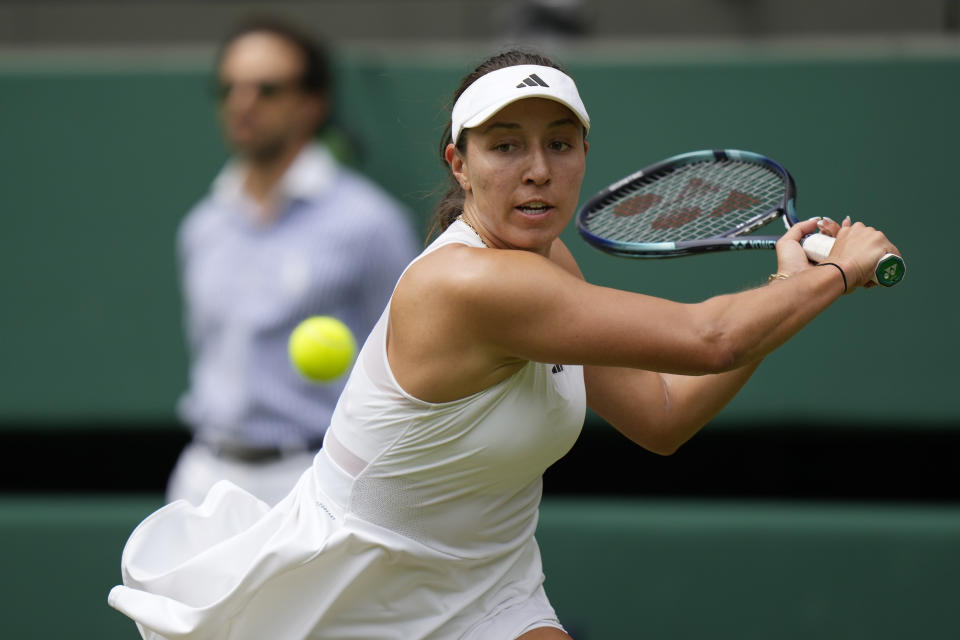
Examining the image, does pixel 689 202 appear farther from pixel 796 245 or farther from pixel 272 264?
pixel 272 264

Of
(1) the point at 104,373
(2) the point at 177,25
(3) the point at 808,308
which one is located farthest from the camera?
(2) the point at 177,25

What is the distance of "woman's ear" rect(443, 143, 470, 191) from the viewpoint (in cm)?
232

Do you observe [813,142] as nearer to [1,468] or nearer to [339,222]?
[339,222]

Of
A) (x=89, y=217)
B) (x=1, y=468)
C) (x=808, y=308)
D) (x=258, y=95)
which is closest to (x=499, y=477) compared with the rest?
(x=808, y=308)

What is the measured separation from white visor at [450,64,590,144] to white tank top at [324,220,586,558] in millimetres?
231

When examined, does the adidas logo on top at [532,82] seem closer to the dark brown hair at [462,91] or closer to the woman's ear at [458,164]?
the dark brown hair at [462,91]

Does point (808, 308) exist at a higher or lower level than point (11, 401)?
higher

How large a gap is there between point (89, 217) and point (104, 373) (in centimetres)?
63

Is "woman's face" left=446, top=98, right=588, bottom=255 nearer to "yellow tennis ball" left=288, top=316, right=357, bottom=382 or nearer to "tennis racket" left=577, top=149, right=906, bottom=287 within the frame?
"tennis racket" left=577, top=149, right=906, bottom=287

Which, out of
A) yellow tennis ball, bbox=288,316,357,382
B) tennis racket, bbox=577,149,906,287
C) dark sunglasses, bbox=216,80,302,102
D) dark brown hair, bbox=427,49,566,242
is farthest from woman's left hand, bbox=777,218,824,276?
dark sunglasses, bbox=216,80,302,102

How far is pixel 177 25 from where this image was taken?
541 cm

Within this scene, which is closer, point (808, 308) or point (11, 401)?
point (808, 308)

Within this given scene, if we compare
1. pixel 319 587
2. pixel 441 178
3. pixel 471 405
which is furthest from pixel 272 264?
pixel 471 405

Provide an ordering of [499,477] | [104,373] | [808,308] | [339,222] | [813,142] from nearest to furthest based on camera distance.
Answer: [808,308] < [499,477] < [339,222] < [813,142] < [104,373]
